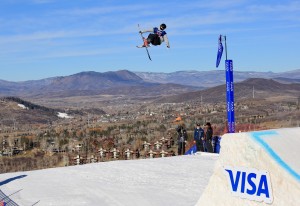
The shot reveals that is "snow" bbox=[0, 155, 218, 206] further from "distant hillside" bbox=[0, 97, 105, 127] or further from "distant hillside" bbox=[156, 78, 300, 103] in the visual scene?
"distant hillside" bbox=[156, 78, 300, 103]

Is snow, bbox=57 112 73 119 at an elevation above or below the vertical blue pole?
below

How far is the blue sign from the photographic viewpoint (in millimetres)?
6762

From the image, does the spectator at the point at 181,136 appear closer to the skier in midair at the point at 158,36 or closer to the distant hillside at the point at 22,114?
the skier in midair at the point at 158,36

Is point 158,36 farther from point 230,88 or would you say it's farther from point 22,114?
point 22,114

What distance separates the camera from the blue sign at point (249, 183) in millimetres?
6762

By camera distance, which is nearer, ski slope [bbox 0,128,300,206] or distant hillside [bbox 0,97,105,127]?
ski slope [bbox 0,128,300,206]

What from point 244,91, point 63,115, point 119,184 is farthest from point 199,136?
point 244,91

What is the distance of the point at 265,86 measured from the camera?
586 ft

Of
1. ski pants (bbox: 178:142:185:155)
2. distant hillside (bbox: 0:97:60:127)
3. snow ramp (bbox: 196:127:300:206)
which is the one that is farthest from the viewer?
distant hillside (bbox: 0:97:60:127)

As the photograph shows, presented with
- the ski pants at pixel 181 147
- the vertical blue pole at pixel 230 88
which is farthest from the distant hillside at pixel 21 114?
the vertical blue pole at pixel 230 88

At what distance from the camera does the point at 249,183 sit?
23.1 ft

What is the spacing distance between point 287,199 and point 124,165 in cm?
1055

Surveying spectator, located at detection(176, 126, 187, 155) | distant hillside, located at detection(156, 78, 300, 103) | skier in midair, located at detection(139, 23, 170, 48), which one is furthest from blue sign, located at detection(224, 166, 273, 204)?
distant hillside, located at detection(156, 78, 300, 103)

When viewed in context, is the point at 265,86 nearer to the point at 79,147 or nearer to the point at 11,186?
the point at 79,147
